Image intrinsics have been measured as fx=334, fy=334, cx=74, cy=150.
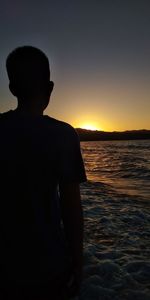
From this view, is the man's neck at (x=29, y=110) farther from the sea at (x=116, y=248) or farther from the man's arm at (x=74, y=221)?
the sea at (x=116, y=248)

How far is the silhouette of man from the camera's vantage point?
1780mm

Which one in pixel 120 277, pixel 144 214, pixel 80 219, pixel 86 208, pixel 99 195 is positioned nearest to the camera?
pixel 80 219

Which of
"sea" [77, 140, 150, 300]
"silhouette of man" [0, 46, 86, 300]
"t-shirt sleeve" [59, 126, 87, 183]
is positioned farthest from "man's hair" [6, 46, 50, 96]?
"sea" [77, 140, 150, 300]

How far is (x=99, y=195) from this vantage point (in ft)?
44.8

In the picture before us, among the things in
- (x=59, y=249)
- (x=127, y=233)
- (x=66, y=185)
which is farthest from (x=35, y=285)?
(x=127, y=233)

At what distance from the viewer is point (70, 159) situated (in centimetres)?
179

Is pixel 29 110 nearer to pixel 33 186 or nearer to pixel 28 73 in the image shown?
pixel 28 73

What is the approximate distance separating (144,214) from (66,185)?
8391 mm

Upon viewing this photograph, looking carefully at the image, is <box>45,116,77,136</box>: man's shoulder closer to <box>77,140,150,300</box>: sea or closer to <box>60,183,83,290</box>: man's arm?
<box>60,183,83,290</box>: man's arm

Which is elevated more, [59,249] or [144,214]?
[59,249]

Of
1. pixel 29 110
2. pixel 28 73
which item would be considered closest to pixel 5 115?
pixel 29 110

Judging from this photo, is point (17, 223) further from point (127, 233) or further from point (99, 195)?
point (99, 195)

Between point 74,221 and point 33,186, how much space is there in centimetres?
32

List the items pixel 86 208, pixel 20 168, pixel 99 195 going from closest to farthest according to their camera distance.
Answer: pixel 20 168 < pixel 86 208 < pixel 99 195
